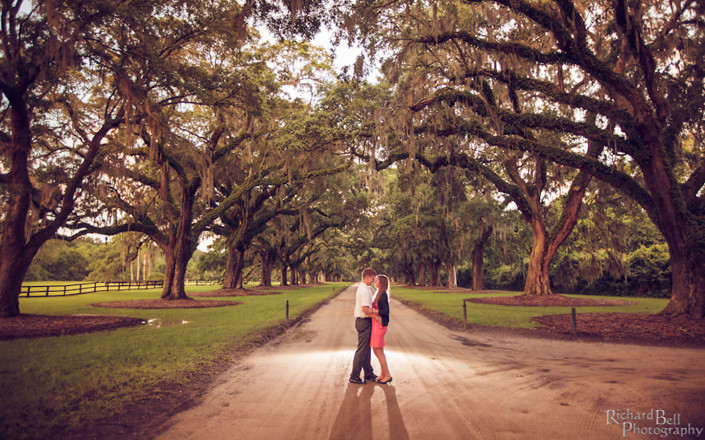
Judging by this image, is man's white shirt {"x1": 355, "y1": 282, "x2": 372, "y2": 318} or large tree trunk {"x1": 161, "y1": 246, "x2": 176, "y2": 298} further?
large tree trunk {"x1": 161, "y1": 246, "x2": 176, "y2": 298}

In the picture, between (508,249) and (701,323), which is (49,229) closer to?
(701,323)

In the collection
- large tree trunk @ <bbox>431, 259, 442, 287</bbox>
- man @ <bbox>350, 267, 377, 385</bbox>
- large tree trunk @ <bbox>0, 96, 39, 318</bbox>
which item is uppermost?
large tree trunk @ <bbox>0, 96, 39, 318</bbox>

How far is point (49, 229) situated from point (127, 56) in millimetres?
6887

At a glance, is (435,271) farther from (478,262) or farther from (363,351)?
(363,351)

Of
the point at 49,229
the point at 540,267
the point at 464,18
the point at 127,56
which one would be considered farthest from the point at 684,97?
the point at 49,229

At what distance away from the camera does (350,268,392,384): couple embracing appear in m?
5.68

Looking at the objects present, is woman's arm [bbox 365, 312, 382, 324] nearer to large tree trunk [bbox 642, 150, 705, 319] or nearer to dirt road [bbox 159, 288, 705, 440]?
dirt road [bbox 159, 288, 705, 440]

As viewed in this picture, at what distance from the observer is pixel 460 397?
4836 millimetres

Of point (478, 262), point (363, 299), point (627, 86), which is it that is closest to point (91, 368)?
point (363, 299)

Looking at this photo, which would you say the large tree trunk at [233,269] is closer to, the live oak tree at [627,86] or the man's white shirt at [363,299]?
the live oak tree at [627,86]

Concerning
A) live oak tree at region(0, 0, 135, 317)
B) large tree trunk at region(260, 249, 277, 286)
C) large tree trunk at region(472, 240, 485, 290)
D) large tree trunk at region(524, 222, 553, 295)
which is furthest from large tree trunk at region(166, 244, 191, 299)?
large tree trunk at region(472, 240, 485, 290)

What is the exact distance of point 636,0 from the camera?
10133mm

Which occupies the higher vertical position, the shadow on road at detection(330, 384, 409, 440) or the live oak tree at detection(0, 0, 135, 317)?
the live oak tree at detection(0, 0, 135, 317)

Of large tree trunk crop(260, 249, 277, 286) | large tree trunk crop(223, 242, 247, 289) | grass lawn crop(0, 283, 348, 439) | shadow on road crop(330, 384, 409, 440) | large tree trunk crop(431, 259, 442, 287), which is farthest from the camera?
large tree trunk crop(431, 259, 442, 287)
